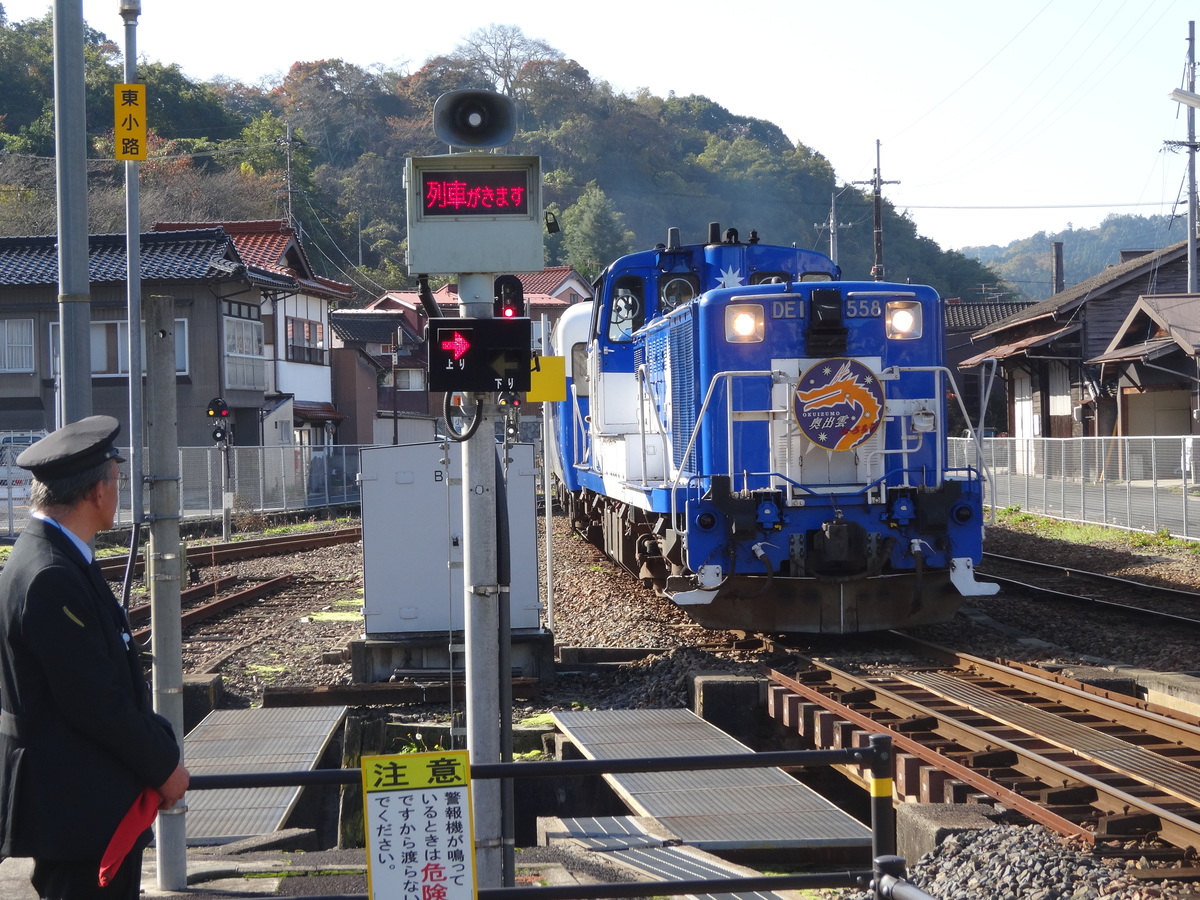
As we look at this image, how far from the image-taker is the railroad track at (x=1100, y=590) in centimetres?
1286

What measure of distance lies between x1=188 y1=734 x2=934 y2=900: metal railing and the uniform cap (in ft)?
3.56

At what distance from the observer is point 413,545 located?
9.87 metres

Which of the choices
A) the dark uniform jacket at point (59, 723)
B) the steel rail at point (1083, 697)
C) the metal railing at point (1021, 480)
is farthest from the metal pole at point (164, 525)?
the metal railing at point (1021, 480)

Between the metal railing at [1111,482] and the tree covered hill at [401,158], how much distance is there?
37.1 m

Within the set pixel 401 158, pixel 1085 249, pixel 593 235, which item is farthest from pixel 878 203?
pixel 1085 249

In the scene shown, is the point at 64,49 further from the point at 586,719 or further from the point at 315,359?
the point at 315,359

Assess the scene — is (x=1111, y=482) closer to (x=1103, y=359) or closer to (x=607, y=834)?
(x=1103, y=359)

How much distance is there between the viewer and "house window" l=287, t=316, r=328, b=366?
4128 centimetres

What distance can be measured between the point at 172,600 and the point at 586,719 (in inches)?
136

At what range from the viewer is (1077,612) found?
13.4 metres

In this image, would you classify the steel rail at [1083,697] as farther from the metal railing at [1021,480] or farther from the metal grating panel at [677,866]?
the metal grating panel at [677,866]

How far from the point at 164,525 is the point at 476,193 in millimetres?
1950

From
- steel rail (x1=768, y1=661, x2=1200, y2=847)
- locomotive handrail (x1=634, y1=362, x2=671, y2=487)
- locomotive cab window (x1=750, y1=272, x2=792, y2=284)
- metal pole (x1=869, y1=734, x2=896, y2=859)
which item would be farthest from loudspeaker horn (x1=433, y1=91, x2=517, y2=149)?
locomotive cab window (x1=750, y1=272, x2=792, y2=284)

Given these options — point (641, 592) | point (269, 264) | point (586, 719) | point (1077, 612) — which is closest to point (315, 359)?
point (269, 264)
